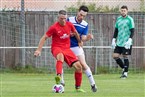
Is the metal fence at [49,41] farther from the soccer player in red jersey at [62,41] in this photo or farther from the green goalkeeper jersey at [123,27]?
the soccer player in red jersey at [62,41]

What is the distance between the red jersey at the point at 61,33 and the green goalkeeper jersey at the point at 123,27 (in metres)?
5.61

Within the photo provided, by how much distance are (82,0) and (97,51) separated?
7.67 feet

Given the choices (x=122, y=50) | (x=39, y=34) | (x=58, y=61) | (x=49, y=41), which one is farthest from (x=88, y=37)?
(x=49, y=41)

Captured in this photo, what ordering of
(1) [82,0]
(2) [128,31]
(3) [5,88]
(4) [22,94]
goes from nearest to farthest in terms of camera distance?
(4) [22,94] → (3) [5,88] → (2) [128,31] → (1) [82,0]

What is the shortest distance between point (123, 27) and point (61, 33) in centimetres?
597

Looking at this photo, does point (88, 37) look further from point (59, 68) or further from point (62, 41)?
point (59, 68)

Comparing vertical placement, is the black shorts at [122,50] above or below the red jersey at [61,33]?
below

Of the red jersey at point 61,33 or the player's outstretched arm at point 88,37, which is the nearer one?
the red jersey at point 61,33

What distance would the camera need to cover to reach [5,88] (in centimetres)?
1546

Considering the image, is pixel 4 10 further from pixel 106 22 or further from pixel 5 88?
pixel 5 88

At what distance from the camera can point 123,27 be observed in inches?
787

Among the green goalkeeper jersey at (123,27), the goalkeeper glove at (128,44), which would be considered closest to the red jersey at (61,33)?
the goalkeeper glove at (128,44)

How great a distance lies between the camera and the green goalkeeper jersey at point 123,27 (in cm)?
1986

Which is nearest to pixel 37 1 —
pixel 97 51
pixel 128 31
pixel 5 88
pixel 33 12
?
pixel 33 12
